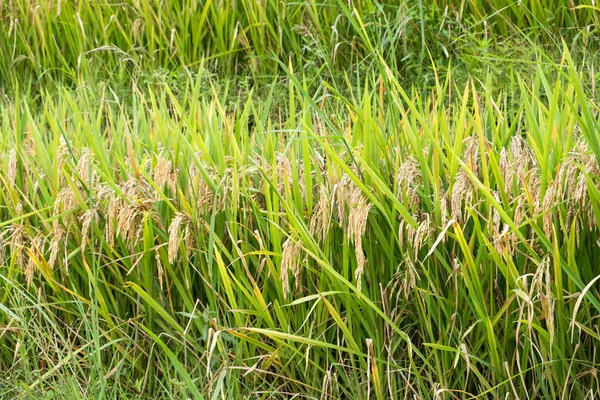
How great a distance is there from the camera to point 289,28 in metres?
3.64

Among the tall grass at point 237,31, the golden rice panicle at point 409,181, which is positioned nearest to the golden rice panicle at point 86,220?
the golden rice panicle at point 409,181

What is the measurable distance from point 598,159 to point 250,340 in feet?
2.68

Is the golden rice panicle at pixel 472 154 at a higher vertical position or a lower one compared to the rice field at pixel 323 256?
higher

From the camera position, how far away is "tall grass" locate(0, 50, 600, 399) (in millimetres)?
1708

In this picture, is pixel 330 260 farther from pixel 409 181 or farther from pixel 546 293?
pixel 546 293

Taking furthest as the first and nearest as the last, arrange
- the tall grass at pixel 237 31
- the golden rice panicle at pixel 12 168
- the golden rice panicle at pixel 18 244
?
the tall grass at pixel 237 31, the golden rice panicle at pixel 12 168, the golden rice panicle at pixel 18 244

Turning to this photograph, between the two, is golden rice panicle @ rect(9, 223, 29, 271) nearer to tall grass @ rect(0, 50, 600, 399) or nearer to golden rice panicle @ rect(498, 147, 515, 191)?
tall grass @ rect(0, 50, 600, 399)

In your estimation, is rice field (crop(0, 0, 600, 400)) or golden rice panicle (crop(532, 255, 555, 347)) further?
rice field (crop(0, 0, 600, 400))

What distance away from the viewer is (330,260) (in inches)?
74.2

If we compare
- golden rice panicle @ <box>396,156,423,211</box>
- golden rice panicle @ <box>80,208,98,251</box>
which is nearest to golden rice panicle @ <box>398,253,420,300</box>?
golden rice panicle @ <box>396,156,423,211</box>

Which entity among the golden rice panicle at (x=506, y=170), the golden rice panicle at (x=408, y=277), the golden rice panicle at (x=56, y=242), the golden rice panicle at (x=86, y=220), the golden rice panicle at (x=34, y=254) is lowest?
the golden rice panicle at (x=408, y=277)

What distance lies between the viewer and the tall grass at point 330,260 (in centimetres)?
171

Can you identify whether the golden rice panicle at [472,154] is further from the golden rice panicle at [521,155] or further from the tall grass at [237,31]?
the tall grass at [237,31]

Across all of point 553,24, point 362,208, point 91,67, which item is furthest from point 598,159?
point 91,67
